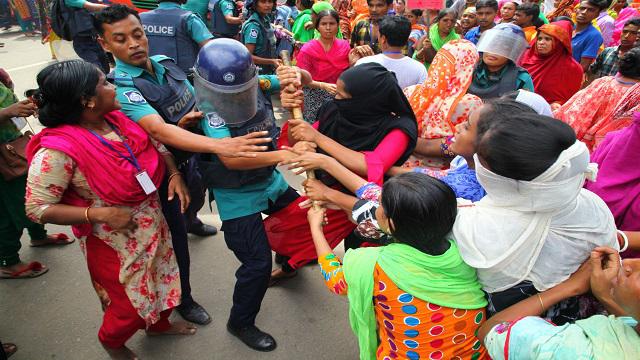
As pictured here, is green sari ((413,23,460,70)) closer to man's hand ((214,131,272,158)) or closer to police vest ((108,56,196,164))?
police vest ((108,56,196,164))

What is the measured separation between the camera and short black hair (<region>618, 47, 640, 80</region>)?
2451 mm

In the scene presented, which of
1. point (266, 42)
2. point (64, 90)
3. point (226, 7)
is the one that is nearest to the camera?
point (64, 90)

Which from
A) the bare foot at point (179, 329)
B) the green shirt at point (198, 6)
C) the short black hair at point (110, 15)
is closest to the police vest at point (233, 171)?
the short black hair at point (110, 15)

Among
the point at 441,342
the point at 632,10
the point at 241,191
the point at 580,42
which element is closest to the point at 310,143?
the point at 241,191

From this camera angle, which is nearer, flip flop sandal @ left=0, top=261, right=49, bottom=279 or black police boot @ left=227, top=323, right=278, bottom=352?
black police boot @ left=227, top=323, right=278, bottom=352

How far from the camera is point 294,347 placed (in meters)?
2.31

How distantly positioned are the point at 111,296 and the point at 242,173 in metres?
0.90

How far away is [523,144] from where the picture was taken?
104cm

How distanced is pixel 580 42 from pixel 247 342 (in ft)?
16.1

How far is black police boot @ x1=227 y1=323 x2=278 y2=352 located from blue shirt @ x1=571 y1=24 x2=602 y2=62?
15.5 feet

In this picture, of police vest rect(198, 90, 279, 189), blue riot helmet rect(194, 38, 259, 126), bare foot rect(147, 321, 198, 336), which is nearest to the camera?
blue riot helmet rect(194, 38, 259, 126)

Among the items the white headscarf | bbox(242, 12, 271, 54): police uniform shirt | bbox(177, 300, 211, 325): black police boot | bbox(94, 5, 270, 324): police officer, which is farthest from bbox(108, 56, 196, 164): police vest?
bbox(242, 12, 271, 54): police uniform shirt

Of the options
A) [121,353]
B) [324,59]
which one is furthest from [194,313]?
[324,59]

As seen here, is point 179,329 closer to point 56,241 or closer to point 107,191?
point 107,191
